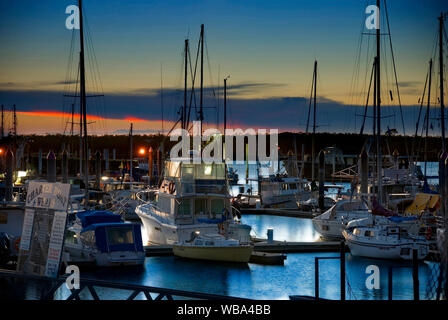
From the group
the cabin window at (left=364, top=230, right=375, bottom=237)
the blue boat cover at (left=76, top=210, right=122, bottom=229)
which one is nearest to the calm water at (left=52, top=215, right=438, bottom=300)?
the cabin window at (left=364, top=230, right=375, bottom=237)

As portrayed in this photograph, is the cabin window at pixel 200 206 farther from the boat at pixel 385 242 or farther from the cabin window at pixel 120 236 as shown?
the boat at pixel 385 242

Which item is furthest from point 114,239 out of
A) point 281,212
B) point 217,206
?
point 281,212

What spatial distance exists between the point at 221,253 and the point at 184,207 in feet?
13.7

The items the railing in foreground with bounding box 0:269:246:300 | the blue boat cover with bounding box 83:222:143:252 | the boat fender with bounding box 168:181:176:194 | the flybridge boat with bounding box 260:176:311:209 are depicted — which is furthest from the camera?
the flybridge boat with bounding box 260:176:311:209

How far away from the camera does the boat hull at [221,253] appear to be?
30.3 meters

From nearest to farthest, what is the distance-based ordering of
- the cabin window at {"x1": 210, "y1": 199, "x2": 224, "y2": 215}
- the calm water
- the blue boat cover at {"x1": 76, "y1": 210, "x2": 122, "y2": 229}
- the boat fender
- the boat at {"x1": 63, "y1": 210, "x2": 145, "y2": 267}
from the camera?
the calm water → the boat at {"x1": 63, "y1": 210, "x2": 145, "y2": 267} → the blue boat cover at {"x1": 76, "y1": 210, "x2": 122, "y2": 229} → the cabin window at {"x1": 210, "y1": 199, "x2": 224, "y2": 215} → the boat fender

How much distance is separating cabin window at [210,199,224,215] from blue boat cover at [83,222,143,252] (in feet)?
17.7

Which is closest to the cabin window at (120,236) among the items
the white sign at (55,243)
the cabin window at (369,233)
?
the cabin window at (369,233)

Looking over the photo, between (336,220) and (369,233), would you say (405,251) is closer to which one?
(369,233)

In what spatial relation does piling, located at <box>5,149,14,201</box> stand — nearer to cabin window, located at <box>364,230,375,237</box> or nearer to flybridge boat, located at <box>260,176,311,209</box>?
cabin window, located at <box>364,230,375,237</box>

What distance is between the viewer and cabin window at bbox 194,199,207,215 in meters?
33.8

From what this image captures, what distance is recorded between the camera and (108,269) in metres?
29.1

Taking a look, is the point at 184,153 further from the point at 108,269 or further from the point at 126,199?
the point at 126,199
